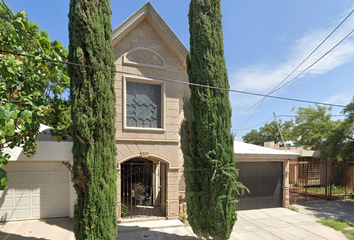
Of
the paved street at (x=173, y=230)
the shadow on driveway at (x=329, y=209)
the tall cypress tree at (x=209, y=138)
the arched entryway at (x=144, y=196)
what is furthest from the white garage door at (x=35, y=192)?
the shadow on driveway at (x=329, y=209)

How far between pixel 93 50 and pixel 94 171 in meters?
2.81

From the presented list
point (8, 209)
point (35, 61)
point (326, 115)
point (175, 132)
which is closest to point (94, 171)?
point (35, 61)

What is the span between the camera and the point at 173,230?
6.80 meters

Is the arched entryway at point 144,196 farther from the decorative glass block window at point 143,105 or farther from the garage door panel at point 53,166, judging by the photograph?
the garage door panel at point 53,166

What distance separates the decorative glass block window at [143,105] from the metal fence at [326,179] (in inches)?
334

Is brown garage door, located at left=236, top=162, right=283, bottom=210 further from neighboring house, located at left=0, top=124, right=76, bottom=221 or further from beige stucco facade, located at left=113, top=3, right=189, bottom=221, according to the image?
neighboring house, located at left=0, top=124, right=76, bottom=221

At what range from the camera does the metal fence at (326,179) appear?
11.0 meters

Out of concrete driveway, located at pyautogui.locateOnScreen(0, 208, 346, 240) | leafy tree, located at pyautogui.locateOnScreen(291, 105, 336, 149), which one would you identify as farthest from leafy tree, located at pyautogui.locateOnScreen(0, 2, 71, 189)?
leafy tree, located at pyautogui.locateOnScreen(291, 105, 336, 149)

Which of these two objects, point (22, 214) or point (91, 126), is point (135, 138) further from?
point (22, 214)

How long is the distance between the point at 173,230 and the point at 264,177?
5.08 metres

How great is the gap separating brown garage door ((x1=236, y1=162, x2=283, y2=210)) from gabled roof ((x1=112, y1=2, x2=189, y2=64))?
567 centimetres

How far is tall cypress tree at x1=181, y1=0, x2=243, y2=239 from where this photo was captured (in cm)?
530

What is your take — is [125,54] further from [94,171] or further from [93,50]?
[94,171]

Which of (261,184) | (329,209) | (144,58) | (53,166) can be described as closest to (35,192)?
(53,166)
